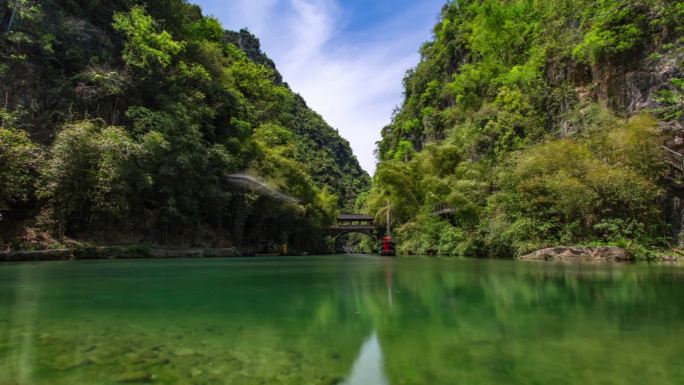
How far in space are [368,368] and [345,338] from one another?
0.72 m

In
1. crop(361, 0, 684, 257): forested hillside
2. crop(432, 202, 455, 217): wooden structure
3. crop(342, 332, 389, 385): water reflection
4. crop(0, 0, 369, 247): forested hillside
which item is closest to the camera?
crop(342, 332, 389, 385): water reflection

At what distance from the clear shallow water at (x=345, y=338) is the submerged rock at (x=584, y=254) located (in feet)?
29.3

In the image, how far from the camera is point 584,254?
1323 centimetres

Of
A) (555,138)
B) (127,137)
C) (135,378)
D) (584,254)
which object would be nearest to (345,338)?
(135,378)

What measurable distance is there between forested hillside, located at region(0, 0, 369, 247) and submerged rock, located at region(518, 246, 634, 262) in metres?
18.6

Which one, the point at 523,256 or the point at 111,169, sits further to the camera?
the point at 111,169

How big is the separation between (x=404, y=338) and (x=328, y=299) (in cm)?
214

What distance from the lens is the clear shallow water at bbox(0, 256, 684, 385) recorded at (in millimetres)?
1972

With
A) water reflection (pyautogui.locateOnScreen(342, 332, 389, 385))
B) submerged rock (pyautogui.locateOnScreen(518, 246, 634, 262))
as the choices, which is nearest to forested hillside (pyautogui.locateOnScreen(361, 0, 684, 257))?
submerged rock (pyautogui.locateOnScreen(518, 246, 634, 262))

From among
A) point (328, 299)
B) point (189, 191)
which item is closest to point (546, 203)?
point (328, 299)

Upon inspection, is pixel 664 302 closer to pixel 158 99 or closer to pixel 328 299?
pixel 328 299

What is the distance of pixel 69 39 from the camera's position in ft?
72.3

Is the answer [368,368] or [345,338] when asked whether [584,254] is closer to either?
[345,338]

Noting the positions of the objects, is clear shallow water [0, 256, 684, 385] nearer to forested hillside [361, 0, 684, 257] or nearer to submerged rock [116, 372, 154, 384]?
submerged rock [116, 372, 154, 384]
